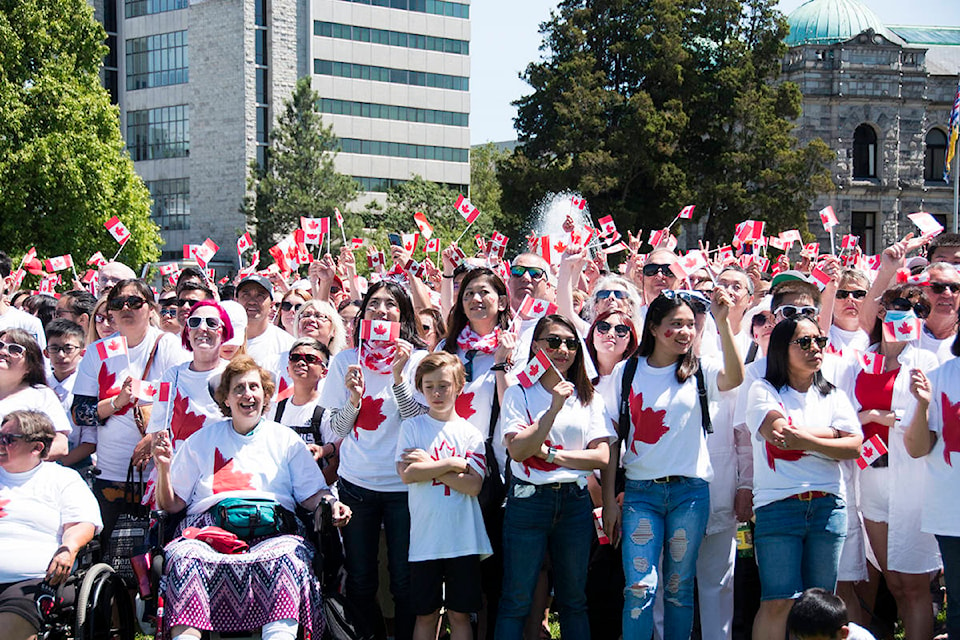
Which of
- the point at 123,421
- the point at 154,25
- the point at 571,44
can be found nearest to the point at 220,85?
the point at 154,25

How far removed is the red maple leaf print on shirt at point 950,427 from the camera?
537cm

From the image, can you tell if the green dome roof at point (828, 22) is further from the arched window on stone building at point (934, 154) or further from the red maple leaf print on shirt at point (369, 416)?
the red maple leaf print on shirt at point (369, 416)

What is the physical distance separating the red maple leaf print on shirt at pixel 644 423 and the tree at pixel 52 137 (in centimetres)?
2608

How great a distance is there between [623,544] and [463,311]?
1615mm

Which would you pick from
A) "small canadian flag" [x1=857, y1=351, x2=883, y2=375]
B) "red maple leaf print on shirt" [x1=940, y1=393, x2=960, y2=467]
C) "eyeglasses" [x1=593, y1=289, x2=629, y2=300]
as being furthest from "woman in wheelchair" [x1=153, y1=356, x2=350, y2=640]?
"red maple leaf print on shirt" [x1=940, y1=393, x2=960, y2=467]

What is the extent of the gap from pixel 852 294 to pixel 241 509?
155 inches

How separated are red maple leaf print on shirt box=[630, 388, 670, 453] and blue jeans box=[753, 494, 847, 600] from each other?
686 mm

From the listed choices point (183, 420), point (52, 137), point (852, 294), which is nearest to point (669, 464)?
point (852, 294)

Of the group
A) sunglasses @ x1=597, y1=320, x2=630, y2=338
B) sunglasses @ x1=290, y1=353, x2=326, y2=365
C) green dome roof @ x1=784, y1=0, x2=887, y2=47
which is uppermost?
green dome roof @ x1=784, y1=0, x2=887, y2=47

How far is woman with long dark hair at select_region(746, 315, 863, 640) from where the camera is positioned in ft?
17.8

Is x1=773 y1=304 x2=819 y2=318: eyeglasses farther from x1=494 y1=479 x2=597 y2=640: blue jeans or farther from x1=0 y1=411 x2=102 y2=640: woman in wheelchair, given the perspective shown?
x1=0 y1=411 x2=102 y2=640: woman in wheelchair

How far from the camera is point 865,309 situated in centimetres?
648

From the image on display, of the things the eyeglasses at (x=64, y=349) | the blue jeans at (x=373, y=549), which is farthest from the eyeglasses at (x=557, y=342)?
the eyeglasses at (x=64, y=349)

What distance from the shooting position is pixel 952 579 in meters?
5.30
